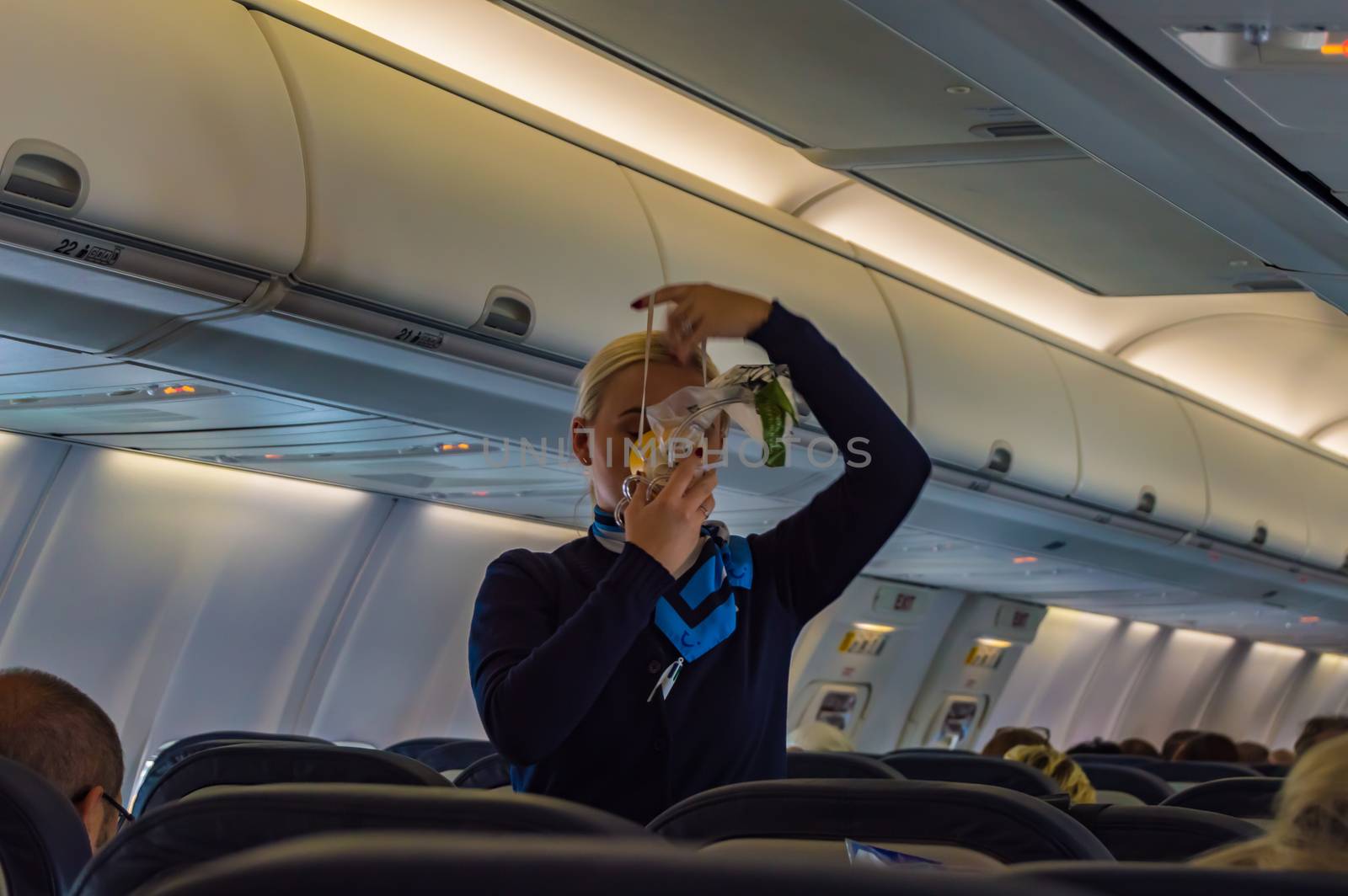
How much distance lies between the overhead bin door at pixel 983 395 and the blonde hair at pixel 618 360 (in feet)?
14.4

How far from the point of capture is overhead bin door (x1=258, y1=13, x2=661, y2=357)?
13.0 feet

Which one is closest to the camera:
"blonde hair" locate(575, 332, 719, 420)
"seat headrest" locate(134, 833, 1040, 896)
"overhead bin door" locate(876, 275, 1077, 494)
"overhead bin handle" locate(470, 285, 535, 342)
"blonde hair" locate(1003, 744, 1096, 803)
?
"seat headrest" locate(134, 833, 1040, 896)

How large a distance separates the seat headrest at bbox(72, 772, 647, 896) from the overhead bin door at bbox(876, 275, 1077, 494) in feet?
17.8

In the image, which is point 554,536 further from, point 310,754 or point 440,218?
point 310,754

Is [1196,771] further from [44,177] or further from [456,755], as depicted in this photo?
[44,177]

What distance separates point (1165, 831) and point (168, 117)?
282 centimetres

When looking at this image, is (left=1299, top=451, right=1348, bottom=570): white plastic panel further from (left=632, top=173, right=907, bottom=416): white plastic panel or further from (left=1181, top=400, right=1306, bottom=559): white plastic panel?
(left=632, top=173, right=907, bottom=416): white plastic panel

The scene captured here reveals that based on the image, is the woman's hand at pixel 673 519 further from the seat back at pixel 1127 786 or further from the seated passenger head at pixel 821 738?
the seated passenger head at pixel 821 738

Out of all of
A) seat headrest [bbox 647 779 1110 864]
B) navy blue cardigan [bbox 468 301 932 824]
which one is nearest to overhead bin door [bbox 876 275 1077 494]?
navy blue cardigan [bbox 468 301 932 824]

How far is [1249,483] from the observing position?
10.0 m

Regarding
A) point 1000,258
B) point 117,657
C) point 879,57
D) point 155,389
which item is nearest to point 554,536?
point 117,657

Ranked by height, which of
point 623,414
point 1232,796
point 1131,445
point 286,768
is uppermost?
point 1131,445

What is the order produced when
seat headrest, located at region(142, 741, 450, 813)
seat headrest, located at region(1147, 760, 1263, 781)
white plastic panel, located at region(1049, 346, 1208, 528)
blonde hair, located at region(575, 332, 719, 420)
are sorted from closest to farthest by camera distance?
seat headrest, located at region(142, 741, 450, 813)
blonde hair, located at region(575, 332, 719, 420)
white plastic panel, located at region(1049, 346, 1208, 528)
seat headrest, located at region(1147, 760, 1263, 781)

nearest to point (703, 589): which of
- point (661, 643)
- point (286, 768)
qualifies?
point (661, 643)
